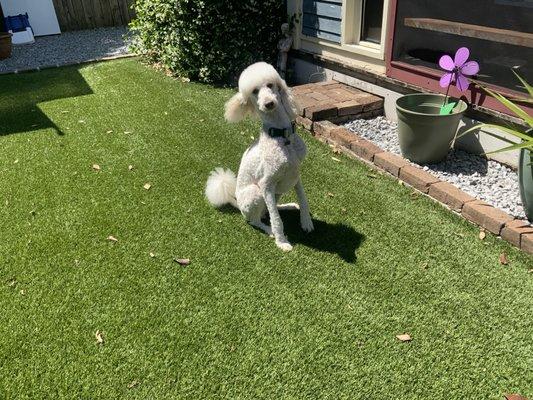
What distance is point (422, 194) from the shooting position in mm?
3670

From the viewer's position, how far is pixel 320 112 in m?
4.79

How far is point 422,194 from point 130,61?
628 centimetres

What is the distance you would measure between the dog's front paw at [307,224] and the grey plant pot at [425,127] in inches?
54.5

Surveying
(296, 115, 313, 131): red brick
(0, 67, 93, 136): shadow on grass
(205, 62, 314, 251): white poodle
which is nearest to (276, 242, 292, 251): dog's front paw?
(205, 62, 314, 251): white poodle

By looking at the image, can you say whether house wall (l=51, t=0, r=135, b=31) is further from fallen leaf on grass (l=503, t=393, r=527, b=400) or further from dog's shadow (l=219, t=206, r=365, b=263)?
fallen leaf on grass (l=503, t=393, r=527, b=400)

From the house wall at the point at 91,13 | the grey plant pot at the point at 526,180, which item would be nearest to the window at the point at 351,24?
the grey plant pot at the point at 526,180

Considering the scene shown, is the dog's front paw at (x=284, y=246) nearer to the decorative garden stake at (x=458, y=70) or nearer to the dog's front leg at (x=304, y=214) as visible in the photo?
the dog's front leg at (x=304, y=214)

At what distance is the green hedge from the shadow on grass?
1.53m

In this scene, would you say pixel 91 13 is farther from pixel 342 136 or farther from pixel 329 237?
pixel 329 237

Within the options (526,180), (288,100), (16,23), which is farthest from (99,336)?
(16,23)

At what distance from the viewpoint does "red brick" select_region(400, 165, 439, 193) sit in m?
3.64

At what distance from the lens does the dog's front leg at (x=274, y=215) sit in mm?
2910

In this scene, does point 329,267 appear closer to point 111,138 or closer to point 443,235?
point 443,235

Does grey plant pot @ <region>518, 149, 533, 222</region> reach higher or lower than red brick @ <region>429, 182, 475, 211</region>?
higher
